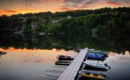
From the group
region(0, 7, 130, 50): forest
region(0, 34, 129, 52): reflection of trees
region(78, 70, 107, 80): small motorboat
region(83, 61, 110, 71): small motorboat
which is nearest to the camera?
region(78, 70, 107, 80): small motorboat

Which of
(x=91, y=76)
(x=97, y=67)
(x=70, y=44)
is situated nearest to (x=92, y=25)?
(x=70, y=44)

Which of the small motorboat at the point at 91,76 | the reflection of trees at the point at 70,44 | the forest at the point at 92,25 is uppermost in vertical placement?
the forest at the point at 92,25

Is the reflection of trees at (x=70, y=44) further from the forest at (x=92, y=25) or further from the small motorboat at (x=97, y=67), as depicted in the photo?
the forest at (x=92, y=25)

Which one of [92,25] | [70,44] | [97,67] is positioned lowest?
[97,67]

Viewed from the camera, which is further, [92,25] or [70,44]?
[92,25]

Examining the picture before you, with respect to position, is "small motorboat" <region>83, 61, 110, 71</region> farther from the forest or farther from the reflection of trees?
the forest

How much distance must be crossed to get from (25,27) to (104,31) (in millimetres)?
47865

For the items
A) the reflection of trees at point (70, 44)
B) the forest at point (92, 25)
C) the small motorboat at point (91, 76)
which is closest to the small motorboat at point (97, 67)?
the small motorboat at point (91, 76)

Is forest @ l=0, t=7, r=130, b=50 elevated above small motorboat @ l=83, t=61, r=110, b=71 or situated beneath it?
elevated above

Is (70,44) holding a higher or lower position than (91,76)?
higher

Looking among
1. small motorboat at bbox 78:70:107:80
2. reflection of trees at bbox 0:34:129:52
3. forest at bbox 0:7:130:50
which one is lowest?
small motorboat at bbox 78:70:107:80

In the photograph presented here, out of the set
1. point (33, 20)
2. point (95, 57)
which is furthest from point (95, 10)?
point (95, 57)

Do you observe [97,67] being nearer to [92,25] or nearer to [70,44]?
[70,44]

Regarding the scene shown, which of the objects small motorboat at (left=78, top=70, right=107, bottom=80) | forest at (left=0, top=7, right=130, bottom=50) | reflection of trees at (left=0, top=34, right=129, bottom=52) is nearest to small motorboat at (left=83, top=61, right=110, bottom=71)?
small motorboat at (left=78, top=70, right=107, bottom=80)
